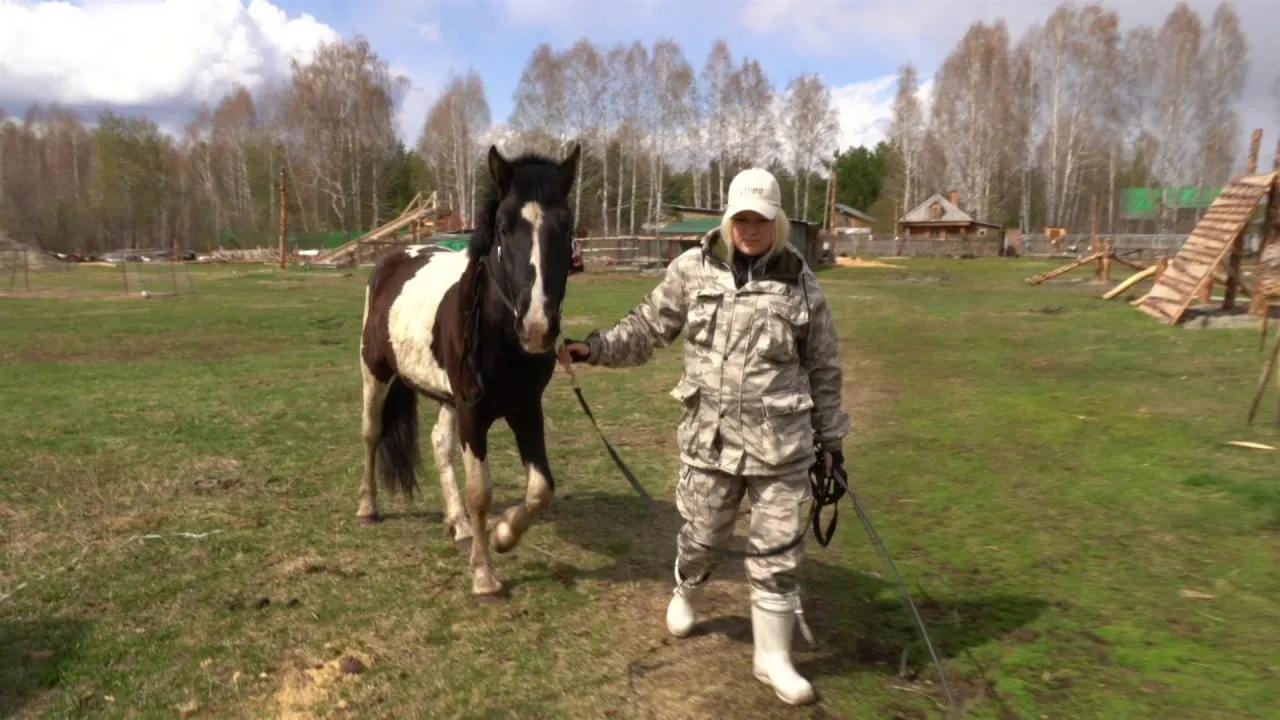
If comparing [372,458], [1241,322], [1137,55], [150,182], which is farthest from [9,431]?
[150,182]

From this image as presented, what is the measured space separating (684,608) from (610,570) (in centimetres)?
98

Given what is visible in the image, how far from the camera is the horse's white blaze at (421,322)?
15.7 ft

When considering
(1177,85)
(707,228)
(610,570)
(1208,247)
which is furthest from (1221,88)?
(610,570)

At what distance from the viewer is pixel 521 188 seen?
Result: 3676mm

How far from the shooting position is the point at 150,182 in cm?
6462

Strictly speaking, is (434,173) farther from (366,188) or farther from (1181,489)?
(1181,489)

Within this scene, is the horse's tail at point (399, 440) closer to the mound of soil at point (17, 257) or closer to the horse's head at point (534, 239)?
the horse's head at point (534, 239)

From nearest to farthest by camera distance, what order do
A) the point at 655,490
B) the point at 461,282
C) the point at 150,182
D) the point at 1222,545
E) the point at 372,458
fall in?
the point at 461,282
the point at 1222,545
the point at 372,458
the point at 655,490
the point at 150,182

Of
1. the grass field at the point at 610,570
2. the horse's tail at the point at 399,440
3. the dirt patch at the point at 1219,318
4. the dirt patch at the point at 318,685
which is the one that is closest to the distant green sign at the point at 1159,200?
the dirt patch at the point at 1219,318

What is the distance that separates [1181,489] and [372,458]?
580 cm

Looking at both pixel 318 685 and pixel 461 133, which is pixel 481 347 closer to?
pixel 318 685

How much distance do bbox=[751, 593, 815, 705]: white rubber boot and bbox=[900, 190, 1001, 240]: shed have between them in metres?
58.8

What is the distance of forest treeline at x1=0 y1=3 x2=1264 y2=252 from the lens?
52938 mm

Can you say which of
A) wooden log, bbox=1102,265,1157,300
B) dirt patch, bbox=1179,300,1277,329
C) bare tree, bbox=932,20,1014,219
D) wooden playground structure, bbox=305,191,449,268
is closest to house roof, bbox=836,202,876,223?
bare tree, bbox=932,20,1014,219
